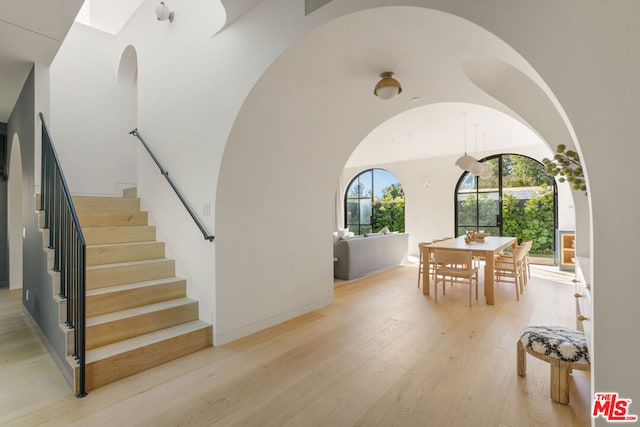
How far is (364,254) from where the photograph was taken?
595 cm

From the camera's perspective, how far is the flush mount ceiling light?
2660 millimetres

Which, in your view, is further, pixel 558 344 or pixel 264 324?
pixel 264 324

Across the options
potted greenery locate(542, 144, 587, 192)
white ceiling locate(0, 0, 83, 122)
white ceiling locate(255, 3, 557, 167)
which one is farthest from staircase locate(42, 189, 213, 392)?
potted greenery locate(542, 144, 587, 192)

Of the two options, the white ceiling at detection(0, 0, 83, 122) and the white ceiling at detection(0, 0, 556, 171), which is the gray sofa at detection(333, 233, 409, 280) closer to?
the white ceiling at detection(0, 0, 556, 171)

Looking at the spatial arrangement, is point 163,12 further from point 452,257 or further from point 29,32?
point 452,257

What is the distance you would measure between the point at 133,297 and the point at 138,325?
0.32 metres

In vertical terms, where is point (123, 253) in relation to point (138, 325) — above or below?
above

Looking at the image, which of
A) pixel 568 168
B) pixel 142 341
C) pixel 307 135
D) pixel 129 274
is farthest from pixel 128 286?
pixel 568 168

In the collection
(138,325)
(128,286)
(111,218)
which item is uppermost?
(111,218)

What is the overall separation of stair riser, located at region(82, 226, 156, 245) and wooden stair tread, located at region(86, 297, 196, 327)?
995mm

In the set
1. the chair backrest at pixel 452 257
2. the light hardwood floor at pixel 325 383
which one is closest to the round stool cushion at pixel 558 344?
the light hardwood floor at pixel 325 383

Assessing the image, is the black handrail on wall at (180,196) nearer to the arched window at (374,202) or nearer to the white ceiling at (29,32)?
the white ceiling at (29,32)

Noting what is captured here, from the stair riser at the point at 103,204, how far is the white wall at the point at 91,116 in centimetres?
112

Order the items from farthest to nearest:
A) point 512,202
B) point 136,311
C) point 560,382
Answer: point 512,202, point 136,311, point 560,382
